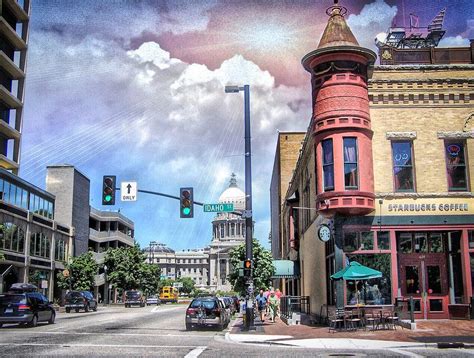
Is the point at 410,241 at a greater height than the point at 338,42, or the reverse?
the point at 338,42

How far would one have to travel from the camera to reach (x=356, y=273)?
23453 mm

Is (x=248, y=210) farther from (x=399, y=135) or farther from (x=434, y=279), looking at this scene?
(x=434, y=279)

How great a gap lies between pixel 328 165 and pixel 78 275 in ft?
173

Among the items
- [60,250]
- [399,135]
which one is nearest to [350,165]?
[399,135]

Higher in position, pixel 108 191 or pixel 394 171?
pixel 394 171

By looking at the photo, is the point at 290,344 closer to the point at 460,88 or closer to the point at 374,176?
the point at 374,176

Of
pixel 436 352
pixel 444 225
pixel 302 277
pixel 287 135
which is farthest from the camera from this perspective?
pixel 287 135

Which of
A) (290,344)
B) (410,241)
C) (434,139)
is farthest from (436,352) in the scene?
(434,139)

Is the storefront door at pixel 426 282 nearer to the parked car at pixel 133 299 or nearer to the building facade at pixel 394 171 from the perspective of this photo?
the building facade at pixel 394 171

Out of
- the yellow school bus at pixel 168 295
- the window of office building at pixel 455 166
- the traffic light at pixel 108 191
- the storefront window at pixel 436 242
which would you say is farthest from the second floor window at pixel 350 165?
the yellow school bus at pixel 168 295

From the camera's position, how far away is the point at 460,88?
1085 inches

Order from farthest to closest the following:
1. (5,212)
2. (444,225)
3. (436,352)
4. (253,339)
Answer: (5,212) < (444,225) < (253,339) < (436,352)

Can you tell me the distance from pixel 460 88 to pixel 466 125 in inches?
71.3

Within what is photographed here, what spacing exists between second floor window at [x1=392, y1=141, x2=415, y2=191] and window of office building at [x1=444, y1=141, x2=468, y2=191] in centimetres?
173
